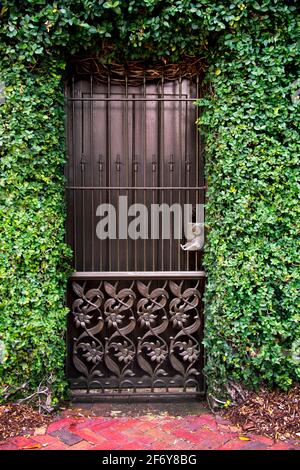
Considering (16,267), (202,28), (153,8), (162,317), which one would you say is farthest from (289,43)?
(16,267)

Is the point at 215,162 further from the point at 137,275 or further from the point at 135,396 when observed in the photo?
the point at 135,396

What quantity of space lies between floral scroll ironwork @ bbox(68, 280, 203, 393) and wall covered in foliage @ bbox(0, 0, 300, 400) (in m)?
0.35

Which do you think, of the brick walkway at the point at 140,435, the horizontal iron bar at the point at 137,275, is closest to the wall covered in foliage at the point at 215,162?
the horizontal iron bar at the point at 137,275

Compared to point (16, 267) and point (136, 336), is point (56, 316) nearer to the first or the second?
point (16, 267)

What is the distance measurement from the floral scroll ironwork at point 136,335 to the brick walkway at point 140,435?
0.36m

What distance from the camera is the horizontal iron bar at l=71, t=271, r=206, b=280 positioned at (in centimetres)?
361

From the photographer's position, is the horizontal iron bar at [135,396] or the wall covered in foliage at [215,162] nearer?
the wall covered in foliage at [215,162]

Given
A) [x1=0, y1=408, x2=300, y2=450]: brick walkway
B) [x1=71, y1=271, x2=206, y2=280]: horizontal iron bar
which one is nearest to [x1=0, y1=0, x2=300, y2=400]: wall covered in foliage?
[x1=71, y1=271, x2=206, y2=280]: horizontal iron bar

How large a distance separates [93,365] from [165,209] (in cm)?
157

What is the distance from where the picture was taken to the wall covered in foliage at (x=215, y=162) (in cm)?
312

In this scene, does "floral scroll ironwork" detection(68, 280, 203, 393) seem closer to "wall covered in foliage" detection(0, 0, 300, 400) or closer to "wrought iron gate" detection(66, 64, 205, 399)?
"wrought iron gate" detection(66, 64, 205, 399)

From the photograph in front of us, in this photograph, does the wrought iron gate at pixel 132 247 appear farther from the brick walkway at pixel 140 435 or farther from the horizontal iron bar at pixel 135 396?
the brick walkway at pixel 140 435

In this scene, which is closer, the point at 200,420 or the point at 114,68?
the point at 200,420

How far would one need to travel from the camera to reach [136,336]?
377 centimetres
